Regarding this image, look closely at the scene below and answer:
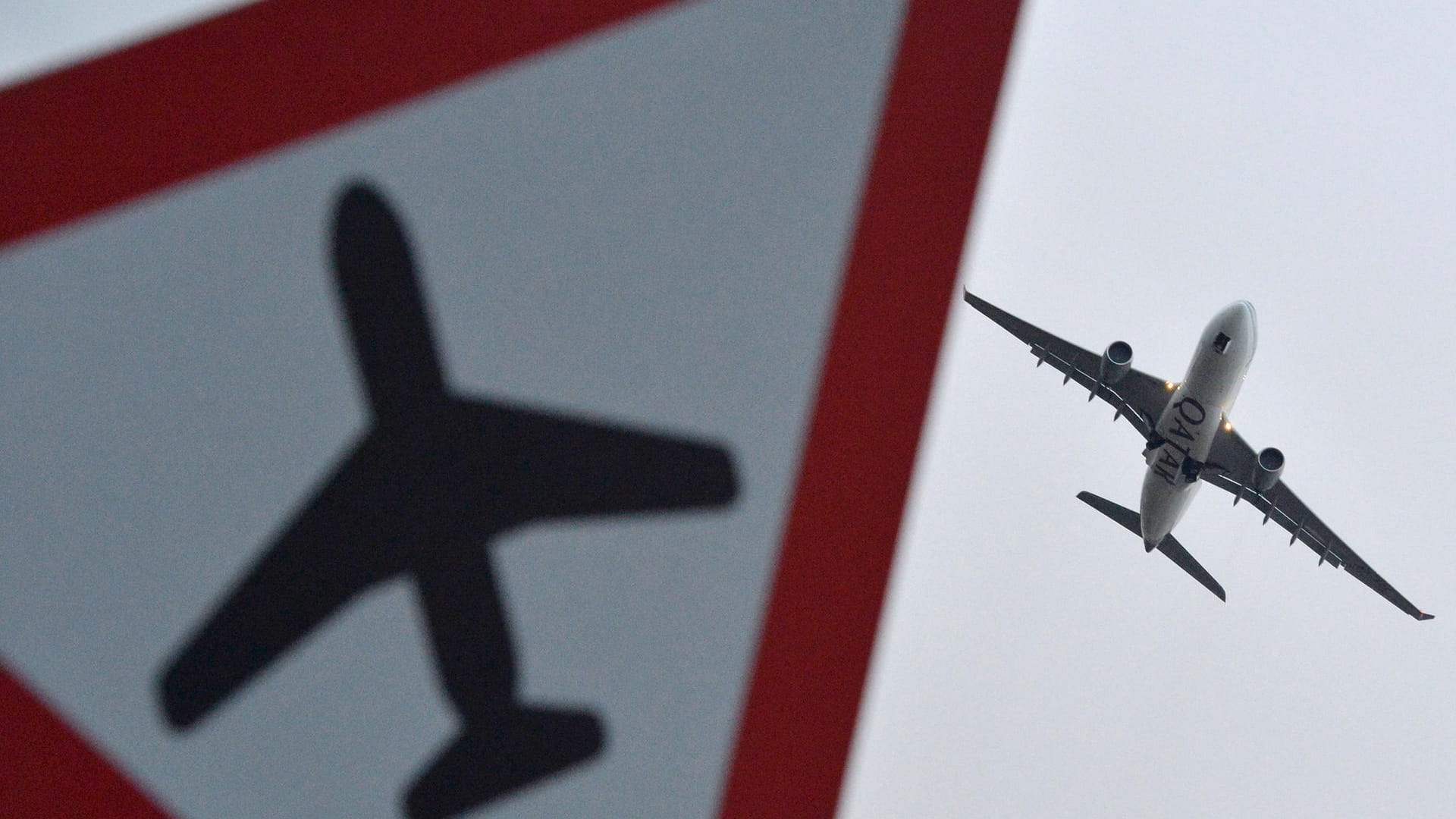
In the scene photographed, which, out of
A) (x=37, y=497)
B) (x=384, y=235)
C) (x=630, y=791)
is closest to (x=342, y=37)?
(x=384, y=235)

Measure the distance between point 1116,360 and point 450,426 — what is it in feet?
100

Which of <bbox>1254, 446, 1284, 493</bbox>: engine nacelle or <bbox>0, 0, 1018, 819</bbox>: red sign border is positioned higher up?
<bbox>0, 0, 1018, 819</bbox>: red sign border

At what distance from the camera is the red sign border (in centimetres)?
171

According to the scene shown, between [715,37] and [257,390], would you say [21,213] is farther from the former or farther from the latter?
[715,37]

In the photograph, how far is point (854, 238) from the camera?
1772mm

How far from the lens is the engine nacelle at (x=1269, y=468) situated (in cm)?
3091

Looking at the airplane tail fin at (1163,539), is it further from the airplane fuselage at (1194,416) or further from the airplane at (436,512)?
the airplane at (436,512)

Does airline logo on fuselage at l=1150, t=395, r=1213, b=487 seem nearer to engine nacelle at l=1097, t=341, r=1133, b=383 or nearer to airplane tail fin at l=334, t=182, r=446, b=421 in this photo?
engine nacelle at l=1097, t=341, r=1133, b=383

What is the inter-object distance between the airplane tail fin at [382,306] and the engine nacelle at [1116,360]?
30357 mm

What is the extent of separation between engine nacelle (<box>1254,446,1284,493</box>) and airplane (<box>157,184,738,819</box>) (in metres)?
32.5

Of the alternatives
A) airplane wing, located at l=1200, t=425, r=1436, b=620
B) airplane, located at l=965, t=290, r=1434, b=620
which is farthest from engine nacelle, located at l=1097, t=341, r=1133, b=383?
airplane wing, located at l=1200, t=425, r=1436, b=620

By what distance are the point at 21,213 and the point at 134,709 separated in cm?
80

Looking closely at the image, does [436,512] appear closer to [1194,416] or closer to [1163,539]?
[1194,416]

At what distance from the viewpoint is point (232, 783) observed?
68.7 inches
